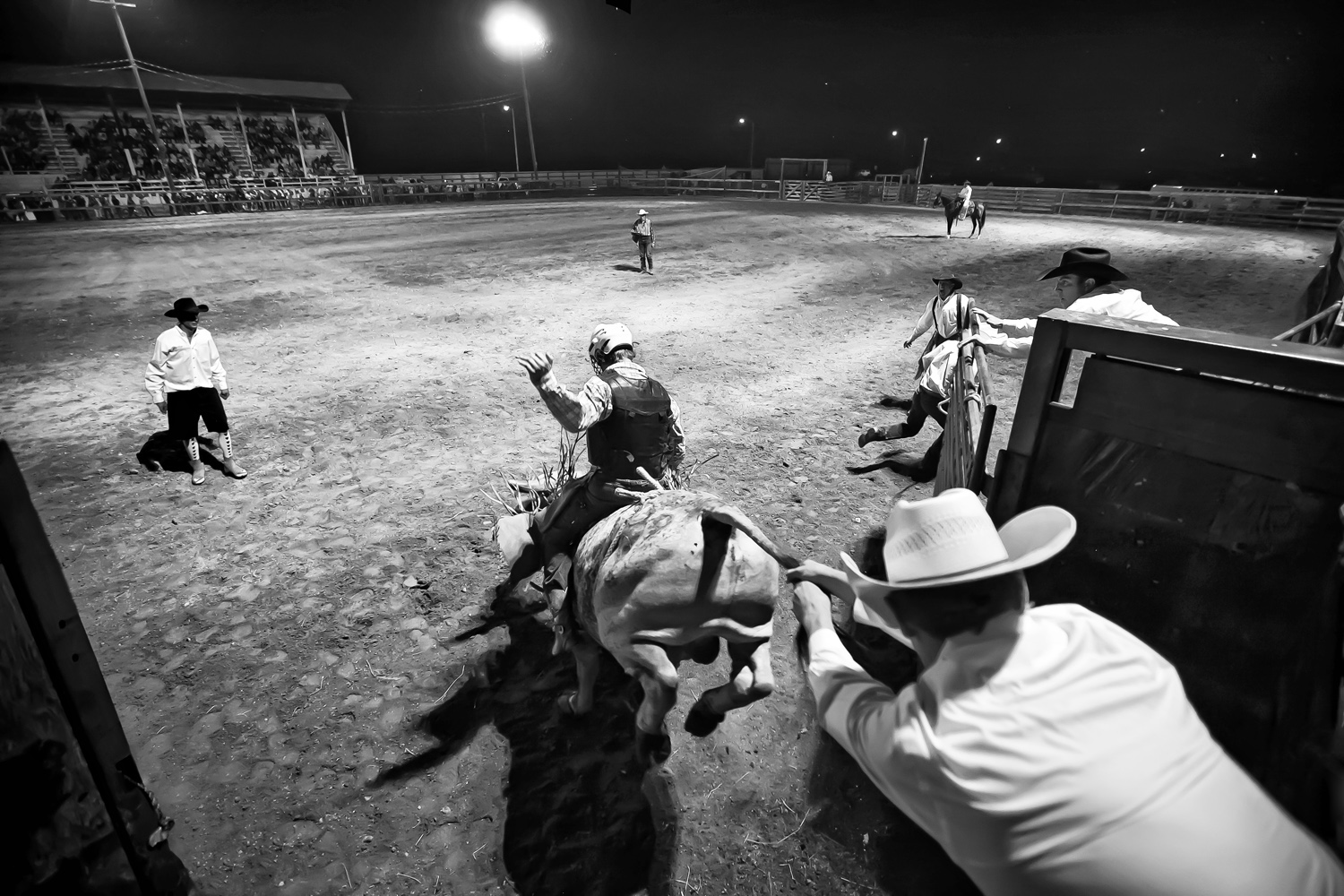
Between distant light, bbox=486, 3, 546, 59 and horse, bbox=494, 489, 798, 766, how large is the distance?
4622 centimetres

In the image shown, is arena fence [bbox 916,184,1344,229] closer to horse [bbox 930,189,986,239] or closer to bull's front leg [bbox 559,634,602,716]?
horse [bbox 930,189,986,239]

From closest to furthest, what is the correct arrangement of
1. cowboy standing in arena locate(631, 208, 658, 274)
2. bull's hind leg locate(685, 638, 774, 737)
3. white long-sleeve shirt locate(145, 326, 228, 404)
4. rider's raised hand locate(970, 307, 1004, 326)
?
bull's hind leg locate(685, 638, 774, 737), rider's raised hand locate(970, 307, 1004, 326), white long-sleeve shirt locate(145, 326, 228, 404), cowboy standing in arena locate(631, 208, 658, 274)

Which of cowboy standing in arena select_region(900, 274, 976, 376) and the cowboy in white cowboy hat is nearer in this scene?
the cowboy in white cowboy hat

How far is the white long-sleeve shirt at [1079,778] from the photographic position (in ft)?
4.43

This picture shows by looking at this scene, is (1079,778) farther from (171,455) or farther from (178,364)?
(171,455)

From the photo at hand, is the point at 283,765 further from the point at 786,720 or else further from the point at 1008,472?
the point at 1008,472

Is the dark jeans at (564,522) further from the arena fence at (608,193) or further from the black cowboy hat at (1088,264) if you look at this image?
the arena fence at (608,193)

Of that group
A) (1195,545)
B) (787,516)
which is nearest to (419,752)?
(787,516)

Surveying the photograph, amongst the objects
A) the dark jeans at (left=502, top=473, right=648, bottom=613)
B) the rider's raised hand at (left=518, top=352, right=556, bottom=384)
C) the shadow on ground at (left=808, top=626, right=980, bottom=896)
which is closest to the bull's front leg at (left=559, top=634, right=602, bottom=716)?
the dark jeans at (left=502, top=473, right=648, bottom=613)

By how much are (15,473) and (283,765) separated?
2.57 meters

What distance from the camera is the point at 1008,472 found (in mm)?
3090

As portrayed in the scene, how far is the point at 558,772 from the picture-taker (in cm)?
330

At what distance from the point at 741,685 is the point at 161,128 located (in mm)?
52152

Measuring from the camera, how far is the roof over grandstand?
33.9 meters
